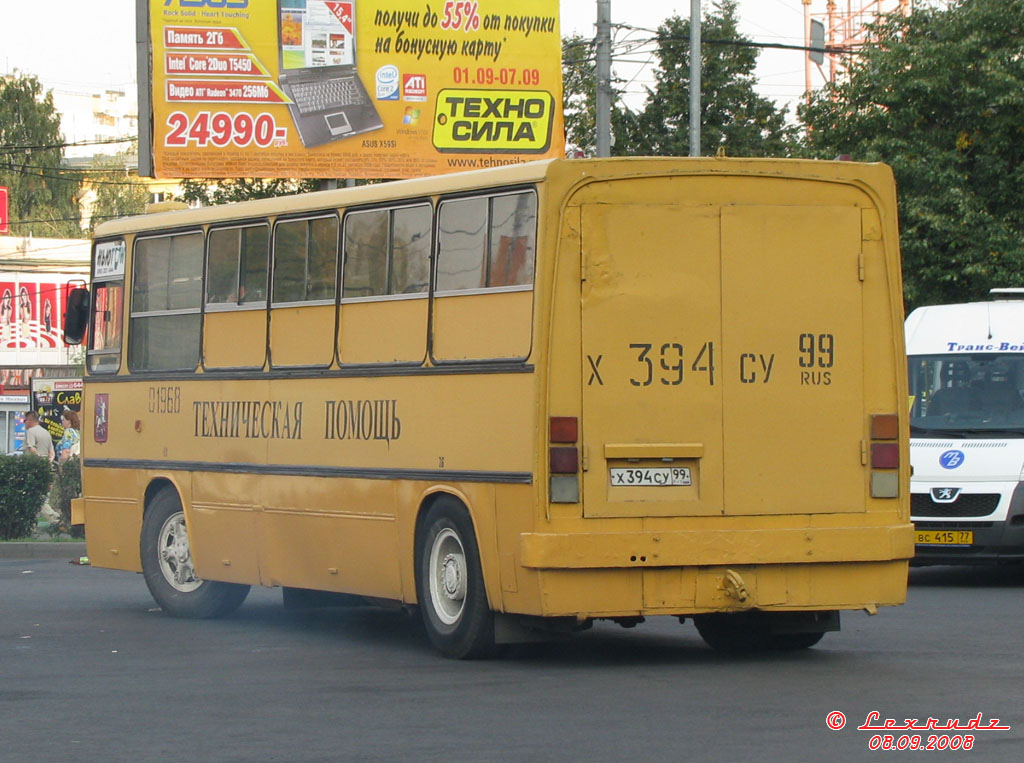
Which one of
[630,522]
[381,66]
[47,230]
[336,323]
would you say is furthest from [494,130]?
[47,230]

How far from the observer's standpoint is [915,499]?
16.8 metres

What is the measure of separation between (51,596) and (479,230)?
22.7 feet

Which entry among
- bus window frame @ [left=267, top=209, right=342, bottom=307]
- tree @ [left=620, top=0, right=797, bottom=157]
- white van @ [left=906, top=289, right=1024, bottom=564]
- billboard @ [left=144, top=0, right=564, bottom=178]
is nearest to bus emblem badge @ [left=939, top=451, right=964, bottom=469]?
white van @ [left=906, top=289, right=1024, bottom=564]

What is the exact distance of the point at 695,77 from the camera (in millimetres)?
32094

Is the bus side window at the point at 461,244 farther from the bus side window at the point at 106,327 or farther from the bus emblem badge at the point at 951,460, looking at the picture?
the bus emblem badge at the point at 951,460

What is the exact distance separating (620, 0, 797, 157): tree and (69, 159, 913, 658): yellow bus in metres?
27.1

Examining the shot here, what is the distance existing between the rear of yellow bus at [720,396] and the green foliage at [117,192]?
63267mm

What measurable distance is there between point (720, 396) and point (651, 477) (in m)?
0.62

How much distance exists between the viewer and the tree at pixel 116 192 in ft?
243

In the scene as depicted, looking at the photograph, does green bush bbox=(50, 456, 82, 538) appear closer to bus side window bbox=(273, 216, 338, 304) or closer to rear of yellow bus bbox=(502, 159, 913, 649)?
bus side window bbox=(273, 216, 338, 304)

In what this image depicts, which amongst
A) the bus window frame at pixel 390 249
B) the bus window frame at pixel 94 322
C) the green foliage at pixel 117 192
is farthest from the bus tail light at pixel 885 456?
the green foliage at pixel 117 192

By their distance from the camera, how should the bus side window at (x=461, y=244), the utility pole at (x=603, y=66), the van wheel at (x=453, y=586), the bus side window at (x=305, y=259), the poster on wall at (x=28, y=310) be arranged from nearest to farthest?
the van wheel at (x=453, y=586)
the bus side window at (x=461, y=244)
the bus side window at (x=305, y=259)
the utility pole at (x=603, y=66)
the poster on wall at (x=28, y=310)

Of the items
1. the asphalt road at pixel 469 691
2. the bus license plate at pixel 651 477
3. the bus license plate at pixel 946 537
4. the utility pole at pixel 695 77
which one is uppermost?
the utility pole at pixel 695 77

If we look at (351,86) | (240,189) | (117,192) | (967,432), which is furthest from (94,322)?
(117,192)
